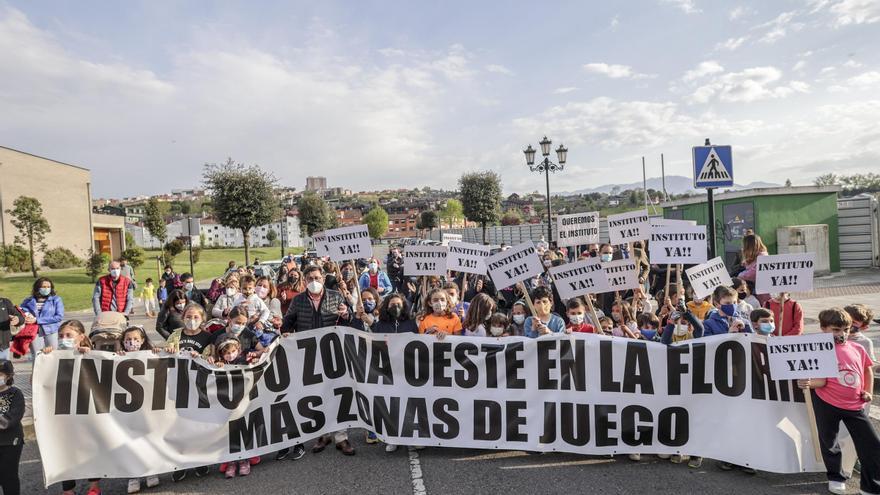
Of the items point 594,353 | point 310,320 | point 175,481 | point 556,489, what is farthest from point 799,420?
point 175,481

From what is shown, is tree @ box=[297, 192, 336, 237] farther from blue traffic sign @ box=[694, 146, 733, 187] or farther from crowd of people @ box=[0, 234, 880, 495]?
blue traffic sign @ box=[694, 146, 733, 187]

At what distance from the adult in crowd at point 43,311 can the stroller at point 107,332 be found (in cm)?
250

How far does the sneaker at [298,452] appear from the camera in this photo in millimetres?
5395

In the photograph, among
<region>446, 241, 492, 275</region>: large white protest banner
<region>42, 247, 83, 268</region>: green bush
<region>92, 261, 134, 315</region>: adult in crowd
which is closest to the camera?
<region>446, 241, 492, 275</region>: large white protest banner

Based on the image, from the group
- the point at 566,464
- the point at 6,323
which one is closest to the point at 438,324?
the point at 566,464

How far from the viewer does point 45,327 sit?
8172 mm

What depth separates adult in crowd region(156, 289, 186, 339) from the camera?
311 inches

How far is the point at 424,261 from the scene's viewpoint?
7809 millimetres

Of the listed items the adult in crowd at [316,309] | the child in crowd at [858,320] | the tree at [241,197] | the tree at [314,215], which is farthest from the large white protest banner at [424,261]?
the tree at [314,215]

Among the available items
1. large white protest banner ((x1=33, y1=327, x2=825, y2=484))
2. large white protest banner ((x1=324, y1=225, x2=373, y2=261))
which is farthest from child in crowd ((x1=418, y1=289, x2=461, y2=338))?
large white protest banner ((x1=324, y1=225, x2=373, y2=261))

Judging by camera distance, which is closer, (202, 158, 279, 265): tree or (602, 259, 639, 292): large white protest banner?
(602, 259, 639, 292): large white protest banner

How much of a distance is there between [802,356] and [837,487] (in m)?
1.10

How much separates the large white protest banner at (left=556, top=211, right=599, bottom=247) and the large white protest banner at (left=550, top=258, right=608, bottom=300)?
2818mm

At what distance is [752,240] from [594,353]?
12.9ft
